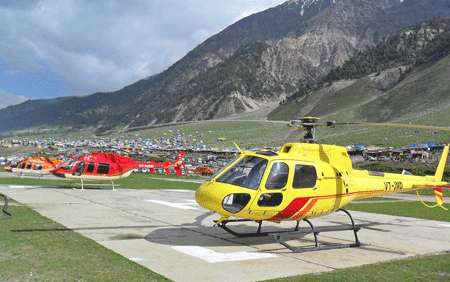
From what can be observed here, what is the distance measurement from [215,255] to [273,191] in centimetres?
204

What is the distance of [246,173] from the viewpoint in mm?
9391

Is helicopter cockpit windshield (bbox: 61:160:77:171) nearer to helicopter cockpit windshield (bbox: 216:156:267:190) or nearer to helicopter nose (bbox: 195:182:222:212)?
helicopter nose (bbox: 195:182:222:212)

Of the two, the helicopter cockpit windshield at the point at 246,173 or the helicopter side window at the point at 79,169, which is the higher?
the helicopter cockpit windshield at the point at 246,173

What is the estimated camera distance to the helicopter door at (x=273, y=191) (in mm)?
9203

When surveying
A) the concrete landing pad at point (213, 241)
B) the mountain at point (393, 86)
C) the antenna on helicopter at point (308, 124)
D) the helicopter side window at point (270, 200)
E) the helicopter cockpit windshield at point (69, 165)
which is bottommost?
the concrete landing pad at point (213, 241)

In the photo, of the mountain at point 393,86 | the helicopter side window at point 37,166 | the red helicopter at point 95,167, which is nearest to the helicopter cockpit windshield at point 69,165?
the red helicopter at point 95,167

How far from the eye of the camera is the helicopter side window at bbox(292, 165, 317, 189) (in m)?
9.82

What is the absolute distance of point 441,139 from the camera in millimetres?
65812

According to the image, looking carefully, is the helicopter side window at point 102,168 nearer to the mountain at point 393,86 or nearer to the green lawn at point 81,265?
the green lawn at point 81,265

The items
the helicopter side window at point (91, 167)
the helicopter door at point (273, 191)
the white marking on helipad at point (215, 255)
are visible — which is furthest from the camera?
the helicopter side window at point (91, 167)

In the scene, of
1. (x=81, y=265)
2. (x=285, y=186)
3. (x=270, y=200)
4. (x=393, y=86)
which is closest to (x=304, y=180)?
(x=285, y=186)

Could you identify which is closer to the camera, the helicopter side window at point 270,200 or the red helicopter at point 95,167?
the helicopter side window at point 270,200

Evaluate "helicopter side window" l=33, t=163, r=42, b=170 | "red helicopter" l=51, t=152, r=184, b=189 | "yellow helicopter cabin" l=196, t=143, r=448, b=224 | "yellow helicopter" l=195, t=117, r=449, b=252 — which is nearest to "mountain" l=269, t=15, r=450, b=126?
"red helicopter" l=51, t=152, r=184, b=189

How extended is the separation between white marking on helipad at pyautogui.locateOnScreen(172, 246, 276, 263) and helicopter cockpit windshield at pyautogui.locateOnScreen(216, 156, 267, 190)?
60.3 inches
